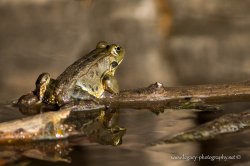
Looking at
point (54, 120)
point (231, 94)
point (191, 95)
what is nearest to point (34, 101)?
point (54, 120)

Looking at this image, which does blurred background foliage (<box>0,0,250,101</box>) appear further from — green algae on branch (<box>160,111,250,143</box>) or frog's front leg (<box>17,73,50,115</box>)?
green algae on branch (<box>160,111,250,143</box>)

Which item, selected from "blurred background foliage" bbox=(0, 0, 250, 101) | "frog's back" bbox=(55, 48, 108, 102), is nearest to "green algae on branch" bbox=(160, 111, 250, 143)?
"frog's back" bbox=(55, 48, 108, 102)

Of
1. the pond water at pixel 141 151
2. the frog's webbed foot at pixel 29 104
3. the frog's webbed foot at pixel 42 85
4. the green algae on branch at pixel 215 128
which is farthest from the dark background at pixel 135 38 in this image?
the green algae on branch at pixel 215 128

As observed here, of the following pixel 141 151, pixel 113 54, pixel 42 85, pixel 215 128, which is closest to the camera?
pixel 141 151

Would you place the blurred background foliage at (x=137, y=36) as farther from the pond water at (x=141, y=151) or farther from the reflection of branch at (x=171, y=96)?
the pond water at (x=141, y=151)

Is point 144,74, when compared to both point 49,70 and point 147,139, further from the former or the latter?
point 147,139

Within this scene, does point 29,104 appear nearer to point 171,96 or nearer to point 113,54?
point 113,54

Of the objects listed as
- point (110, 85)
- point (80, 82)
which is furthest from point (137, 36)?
point (80, 82)
